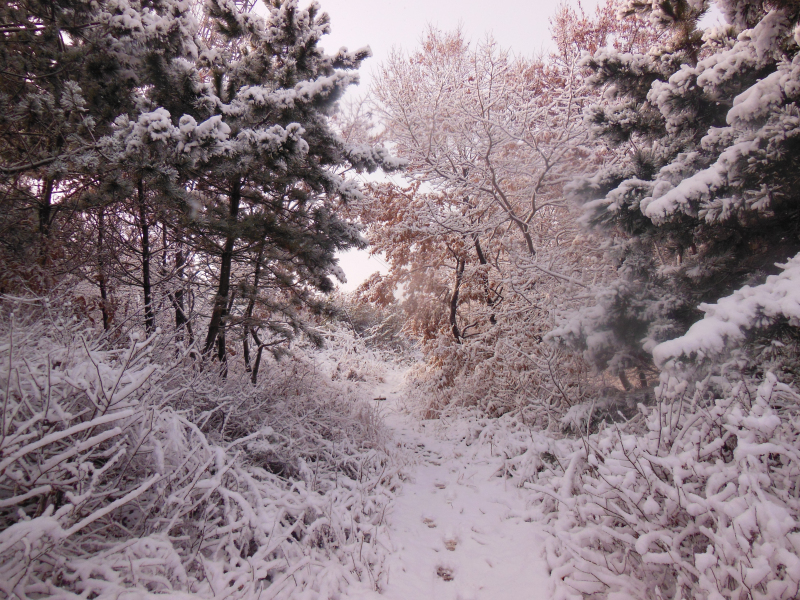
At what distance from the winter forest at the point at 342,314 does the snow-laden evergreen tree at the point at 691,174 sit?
0.08 feet

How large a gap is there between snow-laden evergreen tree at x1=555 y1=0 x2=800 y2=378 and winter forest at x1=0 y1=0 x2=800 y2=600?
0.03 meters

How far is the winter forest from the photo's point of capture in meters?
2.03

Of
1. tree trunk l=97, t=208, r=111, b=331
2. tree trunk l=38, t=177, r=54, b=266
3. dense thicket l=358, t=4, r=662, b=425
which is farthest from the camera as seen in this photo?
dense thicket l=358, t=4, r=662, b=425

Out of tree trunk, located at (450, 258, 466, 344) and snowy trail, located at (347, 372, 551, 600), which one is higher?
tree trunk, located at (450, 258, 466, 344)

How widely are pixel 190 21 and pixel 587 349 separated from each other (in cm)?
581

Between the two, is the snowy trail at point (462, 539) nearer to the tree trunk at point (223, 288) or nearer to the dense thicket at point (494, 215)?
the dense thicket at point (494, 215)

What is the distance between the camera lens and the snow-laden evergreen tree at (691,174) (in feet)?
9.05

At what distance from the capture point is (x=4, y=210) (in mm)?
4156

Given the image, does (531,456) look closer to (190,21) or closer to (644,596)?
(644,596)

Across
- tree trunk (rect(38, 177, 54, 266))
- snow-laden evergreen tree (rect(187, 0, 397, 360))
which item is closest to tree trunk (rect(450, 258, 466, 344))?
snow-laden evergreen tree (rect(187, 0, 397, 360))

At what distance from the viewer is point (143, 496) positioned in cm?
240

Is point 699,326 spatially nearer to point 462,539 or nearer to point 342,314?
point 462,539

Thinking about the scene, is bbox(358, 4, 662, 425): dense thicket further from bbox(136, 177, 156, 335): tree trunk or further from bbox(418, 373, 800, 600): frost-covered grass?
bbox(136, 177, 156, 335): tree trunk

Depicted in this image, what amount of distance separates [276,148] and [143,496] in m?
3.42
